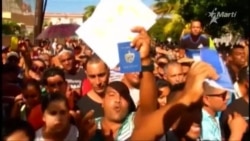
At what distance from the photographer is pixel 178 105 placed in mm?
4074

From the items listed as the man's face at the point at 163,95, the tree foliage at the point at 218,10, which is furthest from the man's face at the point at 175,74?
the tree foliage at the point at 218,10

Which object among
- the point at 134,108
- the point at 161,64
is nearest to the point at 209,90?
the point at 134,108

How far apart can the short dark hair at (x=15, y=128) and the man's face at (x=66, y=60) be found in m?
3.75

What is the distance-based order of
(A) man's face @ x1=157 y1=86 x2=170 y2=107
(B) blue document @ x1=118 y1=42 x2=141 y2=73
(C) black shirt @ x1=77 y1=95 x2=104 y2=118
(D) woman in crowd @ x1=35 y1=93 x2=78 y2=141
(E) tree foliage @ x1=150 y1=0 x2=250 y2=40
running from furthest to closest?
1. (E) tree foliage @ x1=150 y1=0 x2=250 y2=40
2. (A) man's face @ x1=157 y1=86 x2=170 y2=107
3. (C) black shirt @ x1=77 y1=95 x2=104 y2=118
4. (D) woman in crowd @ x1=35 y1=93 x2=78 y2=141
5. (B) blue document @ x1=118 y1=42 x2=141 y2=73

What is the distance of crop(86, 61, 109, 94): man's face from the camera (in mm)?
5766

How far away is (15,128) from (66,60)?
4089 millimetres

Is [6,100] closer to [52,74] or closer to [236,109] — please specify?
[52,74]

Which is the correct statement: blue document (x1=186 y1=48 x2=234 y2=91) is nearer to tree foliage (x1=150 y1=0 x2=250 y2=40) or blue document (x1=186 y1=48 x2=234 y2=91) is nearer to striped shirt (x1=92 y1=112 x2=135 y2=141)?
striped shirt (x1=92 y1=112 x2=135 y2=141)

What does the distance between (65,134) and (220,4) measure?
2284 centimetres

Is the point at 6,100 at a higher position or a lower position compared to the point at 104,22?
lower

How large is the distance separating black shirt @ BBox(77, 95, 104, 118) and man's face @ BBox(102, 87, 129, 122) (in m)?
0.43

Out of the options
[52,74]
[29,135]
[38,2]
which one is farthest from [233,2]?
[29,135]

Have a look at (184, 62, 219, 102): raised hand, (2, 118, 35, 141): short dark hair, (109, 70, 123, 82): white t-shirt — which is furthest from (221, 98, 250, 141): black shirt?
(109, 70, 123, 82): white t-shirt

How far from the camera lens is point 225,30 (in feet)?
91.2
